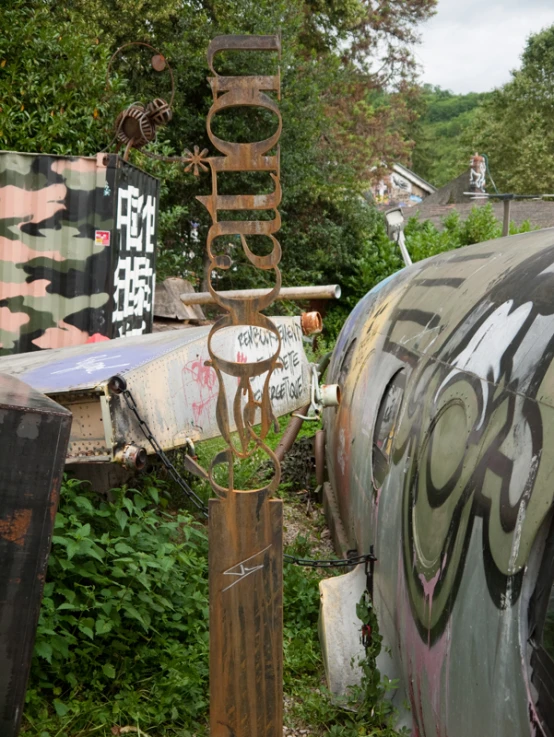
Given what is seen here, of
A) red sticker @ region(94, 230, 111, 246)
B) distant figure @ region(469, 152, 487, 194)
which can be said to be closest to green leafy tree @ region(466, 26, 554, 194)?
distant figure @ region(469, 152, 487, 194)

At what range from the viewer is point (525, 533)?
2.05 meters

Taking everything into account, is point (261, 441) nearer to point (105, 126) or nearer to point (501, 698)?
point (501, 698)

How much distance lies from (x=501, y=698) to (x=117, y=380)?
3.81 meters

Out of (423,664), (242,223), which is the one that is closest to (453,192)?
(242,223)

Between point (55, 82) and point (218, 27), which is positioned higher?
point (218, 27)

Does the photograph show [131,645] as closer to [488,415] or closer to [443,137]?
[488,415]

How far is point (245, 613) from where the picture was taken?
3.21m

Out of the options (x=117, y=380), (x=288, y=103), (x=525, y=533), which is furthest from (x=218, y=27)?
A: (x=525, y=533)

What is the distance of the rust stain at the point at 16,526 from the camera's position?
356cm

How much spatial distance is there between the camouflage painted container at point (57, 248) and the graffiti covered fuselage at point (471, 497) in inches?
195

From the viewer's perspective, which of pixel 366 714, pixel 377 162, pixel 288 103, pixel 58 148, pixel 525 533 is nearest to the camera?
pixel 525 533

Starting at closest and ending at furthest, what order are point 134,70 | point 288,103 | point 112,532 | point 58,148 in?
point 112,532 < point 58,148 < point 134,70 < point 288,103

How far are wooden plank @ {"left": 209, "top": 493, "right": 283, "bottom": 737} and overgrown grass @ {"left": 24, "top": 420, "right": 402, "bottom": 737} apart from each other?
2.80ft

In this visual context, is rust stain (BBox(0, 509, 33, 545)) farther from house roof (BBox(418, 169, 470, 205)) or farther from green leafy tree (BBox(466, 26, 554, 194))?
green leafy tree (BBox(466, 26, 554, 194))
